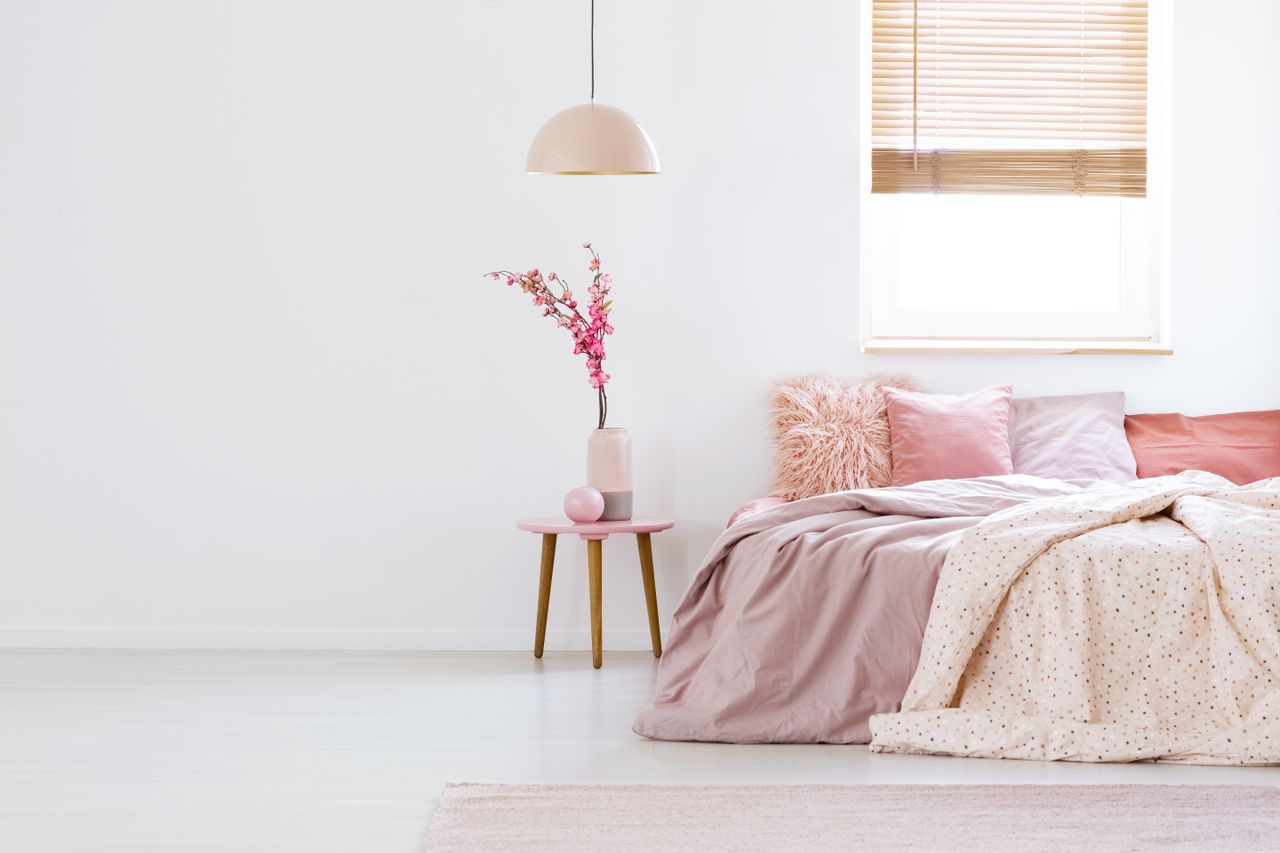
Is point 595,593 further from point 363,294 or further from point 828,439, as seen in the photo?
point 363,294

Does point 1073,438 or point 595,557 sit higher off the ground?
point 1073,438

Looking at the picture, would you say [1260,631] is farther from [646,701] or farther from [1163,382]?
[1163,382]

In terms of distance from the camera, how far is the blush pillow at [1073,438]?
14.0 feet

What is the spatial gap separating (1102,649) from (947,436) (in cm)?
135

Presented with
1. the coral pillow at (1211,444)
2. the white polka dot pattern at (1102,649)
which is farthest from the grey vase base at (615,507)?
the coral pillow at (1211,444)

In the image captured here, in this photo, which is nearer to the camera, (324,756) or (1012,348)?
(324,756)

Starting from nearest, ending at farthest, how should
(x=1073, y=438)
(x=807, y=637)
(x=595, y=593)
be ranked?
(x=807, y=637) → (x=595, y=593) → (x=1073, y=438)

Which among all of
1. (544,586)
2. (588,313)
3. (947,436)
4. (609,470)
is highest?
(588,313)

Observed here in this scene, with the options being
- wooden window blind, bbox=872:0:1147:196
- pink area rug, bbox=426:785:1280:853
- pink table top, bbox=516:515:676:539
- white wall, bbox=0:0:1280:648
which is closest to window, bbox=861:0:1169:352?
wooden window blind, bbox=872:0:1147:196

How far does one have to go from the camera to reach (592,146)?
3.56 m

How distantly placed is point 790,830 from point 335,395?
2.60 meters

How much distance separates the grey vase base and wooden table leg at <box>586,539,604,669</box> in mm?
142

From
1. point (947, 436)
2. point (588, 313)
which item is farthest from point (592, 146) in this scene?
point (947, 436)

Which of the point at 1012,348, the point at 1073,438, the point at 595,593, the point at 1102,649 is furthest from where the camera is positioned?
the point at 1012,348
